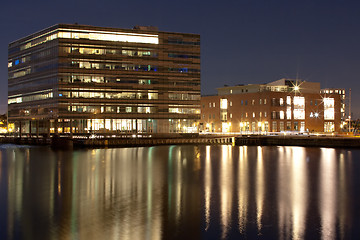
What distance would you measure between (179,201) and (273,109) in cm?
10733

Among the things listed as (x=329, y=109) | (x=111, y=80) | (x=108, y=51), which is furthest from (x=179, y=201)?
(x=329, y=109)

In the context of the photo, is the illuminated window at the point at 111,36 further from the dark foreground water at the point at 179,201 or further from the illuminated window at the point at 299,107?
the dark foreground water at the point at 179,201

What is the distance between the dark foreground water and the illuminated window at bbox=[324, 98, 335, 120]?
287ft

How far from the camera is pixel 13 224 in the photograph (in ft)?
97.8

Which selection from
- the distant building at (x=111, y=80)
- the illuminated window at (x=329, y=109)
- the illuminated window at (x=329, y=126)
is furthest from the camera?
the illuminated window at (x=329, y=126)

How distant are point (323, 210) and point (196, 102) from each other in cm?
10565

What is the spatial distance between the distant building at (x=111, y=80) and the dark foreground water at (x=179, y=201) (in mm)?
62764

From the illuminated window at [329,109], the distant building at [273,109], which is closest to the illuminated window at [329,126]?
the distant building at [273,109]

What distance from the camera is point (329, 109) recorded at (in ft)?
496

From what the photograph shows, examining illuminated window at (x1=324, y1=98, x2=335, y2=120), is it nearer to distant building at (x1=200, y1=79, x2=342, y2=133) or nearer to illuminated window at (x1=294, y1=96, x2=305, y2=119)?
distant building at (x1=200, y1=79, x2=342, y2=133)

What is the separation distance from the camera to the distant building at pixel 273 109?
461ft

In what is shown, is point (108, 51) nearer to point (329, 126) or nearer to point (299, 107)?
point (299, 107)

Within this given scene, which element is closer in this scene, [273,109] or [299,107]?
[273,109]

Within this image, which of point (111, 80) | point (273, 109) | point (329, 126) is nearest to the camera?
point (111, 80)
